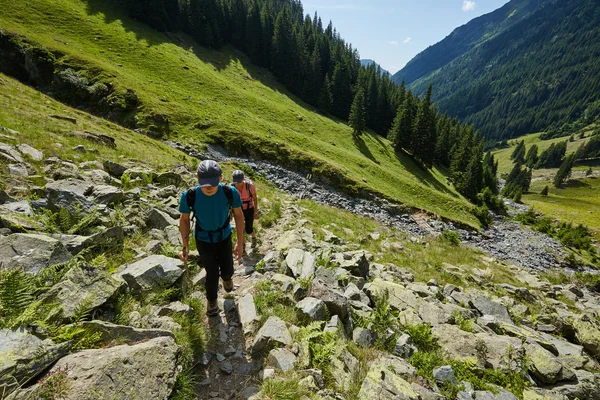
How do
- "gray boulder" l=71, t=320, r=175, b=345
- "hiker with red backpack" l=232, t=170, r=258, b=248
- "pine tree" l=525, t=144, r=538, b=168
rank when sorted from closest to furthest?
"gray boulder" l=71, t=320, r=175, b=345, "hiker with red backpack" l=232, t=170, r=258, b=248, "pine tree" l=525, t=144, r=538, b=168

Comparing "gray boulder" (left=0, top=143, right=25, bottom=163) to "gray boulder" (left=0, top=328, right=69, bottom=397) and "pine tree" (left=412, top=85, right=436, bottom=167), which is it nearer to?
"gray boulder" (left=0, top=328, right=69, bottom=397)

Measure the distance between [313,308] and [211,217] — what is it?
3225mm

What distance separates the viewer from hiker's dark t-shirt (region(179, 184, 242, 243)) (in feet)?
19.2

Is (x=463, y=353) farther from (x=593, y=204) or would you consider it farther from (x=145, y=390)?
(x=593, y=204)

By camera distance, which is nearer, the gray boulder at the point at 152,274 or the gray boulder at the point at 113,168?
the gray boulder at the point at 152,274

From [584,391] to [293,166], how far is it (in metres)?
29.8

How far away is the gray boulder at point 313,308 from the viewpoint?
6.51 meters

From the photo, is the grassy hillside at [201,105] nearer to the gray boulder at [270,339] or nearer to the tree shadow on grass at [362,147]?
the tree shadow on grass at [362,147]

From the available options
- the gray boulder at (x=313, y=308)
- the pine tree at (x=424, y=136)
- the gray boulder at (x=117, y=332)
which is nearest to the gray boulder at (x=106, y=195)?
the gray boulder at (x=117, y=332)

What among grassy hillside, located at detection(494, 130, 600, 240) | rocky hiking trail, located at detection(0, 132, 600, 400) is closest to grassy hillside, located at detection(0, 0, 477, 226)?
rocky hiking trail, located at detection(0, 132, 600, 400)

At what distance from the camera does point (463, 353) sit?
698 centimetres

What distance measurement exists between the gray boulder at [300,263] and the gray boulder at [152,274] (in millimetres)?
3498

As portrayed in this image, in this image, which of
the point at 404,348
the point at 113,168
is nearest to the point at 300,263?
the point at 404,348

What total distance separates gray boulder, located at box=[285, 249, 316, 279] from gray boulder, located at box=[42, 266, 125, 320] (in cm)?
478
